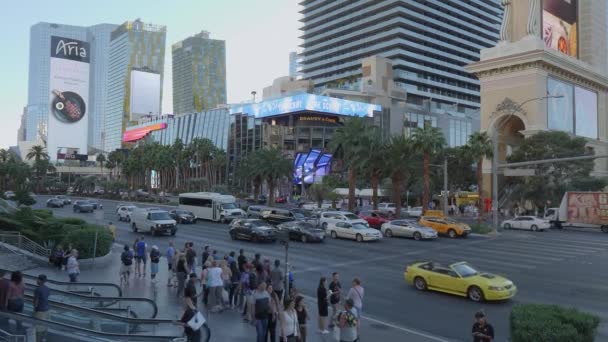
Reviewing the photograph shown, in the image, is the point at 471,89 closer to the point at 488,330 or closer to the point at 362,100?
the point at 362,100

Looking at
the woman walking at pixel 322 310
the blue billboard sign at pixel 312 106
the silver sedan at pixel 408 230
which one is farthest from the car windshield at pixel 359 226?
the blue billboard sign at pixel 312 106

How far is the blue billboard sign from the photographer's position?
376ft

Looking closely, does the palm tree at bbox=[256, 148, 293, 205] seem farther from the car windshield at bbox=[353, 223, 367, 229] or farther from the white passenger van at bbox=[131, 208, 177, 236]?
the car windshield at bbox=[353, 223, 367, 229]

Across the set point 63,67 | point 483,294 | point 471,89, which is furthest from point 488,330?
point 471,89

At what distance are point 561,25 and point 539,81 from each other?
1682cm

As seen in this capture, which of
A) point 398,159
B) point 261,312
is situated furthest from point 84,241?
point 398,159

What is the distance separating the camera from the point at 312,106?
4505 inches

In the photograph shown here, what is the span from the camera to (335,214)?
37.8 meters

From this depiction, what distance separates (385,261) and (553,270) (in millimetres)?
7489

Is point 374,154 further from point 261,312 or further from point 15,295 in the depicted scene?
point 15,295

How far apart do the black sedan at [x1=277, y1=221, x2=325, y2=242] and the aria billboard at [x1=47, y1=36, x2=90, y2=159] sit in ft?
379

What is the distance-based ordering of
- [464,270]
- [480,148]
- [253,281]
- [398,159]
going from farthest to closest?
[480,148] → [398,159] → [464,270] → [253,281]

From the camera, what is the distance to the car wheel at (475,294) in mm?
15914

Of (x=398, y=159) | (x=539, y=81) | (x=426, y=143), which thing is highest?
(x=539, y=81)
